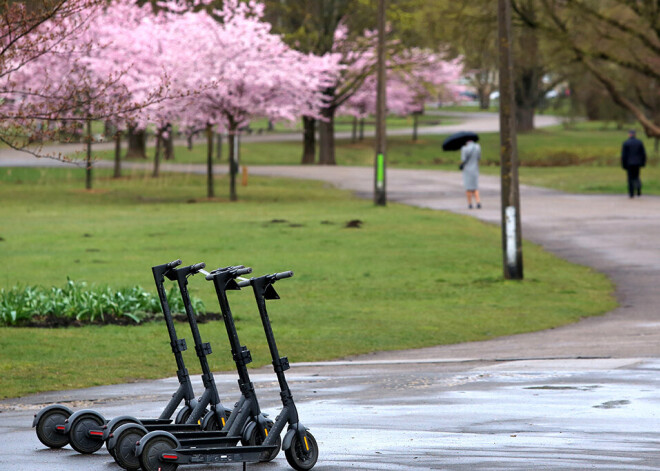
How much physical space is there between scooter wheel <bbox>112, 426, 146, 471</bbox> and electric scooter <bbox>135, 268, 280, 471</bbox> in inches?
9.0

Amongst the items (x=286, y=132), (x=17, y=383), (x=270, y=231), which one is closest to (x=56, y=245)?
(x=270, y=231)

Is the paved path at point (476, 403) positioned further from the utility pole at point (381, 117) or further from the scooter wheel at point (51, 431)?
the utility pole at point (381, 117)

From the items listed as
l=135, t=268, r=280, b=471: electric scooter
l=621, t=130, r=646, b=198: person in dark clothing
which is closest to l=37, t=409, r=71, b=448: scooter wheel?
l=135, t=268, r=280, b=471: electric scooter

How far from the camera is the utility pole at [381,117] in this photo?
110ft

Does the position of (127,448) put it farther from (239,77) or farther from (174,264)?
(239,77)

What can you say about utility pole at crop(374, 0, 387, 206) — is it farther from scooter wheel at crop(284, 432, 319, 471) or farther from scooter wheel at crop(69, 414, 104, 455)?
scooter wheel at crop(284, 432, 319, 471)

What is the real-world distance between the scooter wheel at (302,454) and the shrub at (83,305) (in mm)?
8413

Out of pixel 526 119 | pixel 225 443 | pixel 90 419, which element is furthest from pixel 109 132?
pixel 526 119

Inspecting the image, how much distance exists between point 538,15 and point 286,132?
48144 mm

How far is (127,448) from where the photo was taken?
6691 millimetres

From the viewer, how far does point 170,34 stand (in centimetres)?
4241

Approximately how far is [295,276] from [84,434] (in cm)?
1284

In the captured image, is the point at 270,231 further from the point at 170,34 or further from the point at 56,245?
the point at 170,34

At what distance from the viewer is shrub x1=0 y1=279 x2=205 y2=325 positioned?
14766mm
